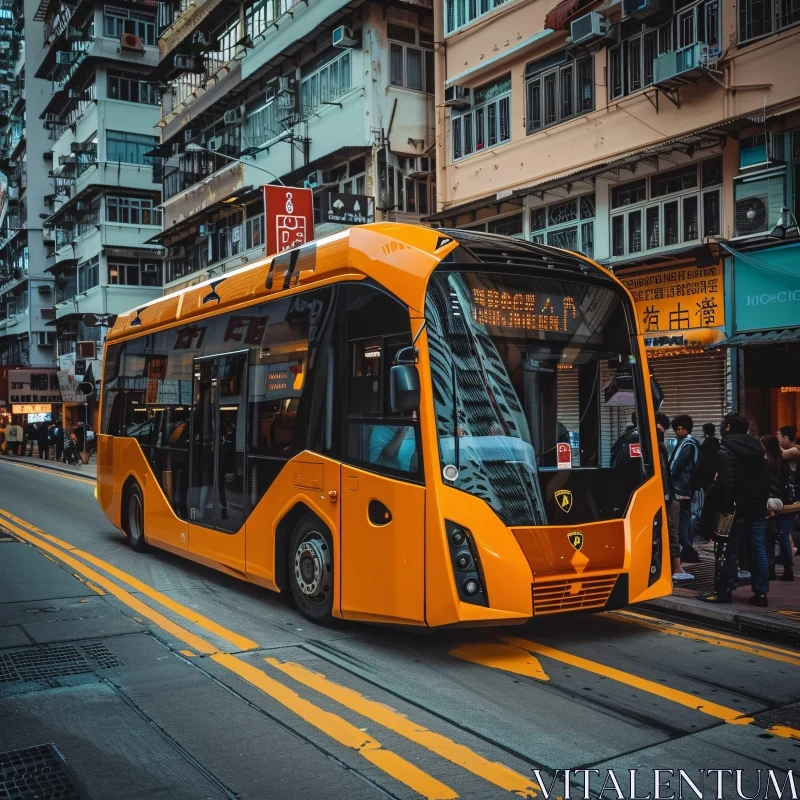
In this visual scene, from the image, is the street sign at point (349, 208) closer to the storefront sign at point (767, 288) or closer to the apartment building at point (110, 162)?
the storefront sign at point (767, 288)

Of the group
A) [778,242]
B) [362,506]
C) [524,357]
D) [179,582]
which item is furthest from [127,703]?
[778,242]

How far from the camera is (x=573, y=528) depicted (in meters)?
6.76

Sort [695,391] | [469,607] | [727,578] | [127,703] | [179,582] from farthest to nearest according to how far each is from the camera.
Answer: [695,391], [179,582], [727,578], [469,607], [127,703]

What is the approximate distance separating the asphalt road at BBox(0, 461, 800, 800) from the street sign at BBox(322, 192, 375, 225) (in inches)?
580

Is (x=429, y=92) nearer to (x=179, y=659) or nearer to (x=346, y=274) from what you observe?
(x=346, y=274)

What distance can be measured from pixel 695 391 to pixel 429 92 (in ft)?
42.2

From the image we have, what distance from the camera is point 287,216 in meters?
23.7

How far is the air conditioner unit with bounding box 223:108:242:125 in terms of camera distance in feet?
100

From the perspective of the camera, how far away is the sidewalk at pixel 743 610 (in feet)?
24.7

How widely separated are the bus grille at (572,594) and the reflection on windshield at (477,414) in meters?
0.49

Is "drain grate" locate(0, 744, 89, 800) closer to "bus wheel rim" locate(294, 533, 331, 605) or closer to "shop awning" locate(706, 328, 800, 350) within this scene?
"bus wheel rim" locate(294, 533, 331, 605)

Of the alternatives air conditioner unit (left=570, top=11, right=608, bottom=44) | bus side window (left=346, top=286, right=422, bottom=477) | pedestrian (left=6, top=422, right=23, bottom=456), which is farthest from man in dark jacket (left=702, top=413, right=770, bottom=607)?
pedestrian (left=6, top=422, right=23, bottom=456)

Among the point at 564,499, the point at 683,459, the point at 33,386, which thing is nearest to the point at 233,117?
the point at 683,459

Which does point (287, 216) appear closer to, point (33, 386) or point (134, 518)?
point (134, 518)
